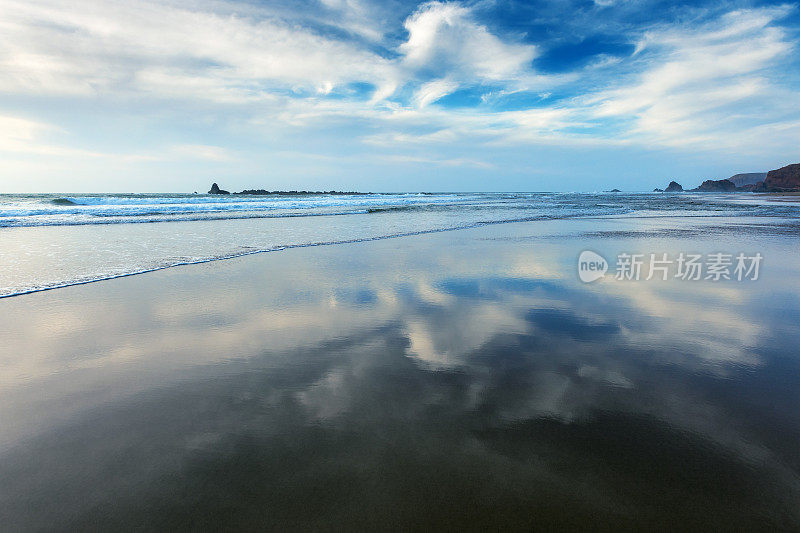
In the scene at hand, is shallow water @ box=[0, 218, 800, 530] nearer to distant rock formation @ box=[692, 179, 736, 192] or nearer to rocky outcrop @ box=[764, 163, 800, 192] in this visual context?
rocky outcrop @ box=[764, 163, 800, 192]

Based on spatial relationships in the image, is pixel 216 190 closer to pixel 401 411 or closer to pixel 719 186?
pixel 401 411

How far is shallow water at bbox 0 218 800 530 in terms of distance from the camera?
2.41 meters

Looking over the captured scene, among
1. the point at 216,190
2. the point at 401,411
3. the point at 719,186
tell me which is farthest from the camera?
the point at 719,186

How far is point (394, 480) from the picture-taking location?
102 inches

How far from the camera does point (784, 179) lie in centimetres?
12925

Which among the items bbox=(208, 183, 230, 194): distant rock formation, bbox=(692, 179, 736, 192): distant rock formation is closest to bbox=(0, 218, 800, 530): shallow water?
bbox=(208, 183, 230, 194): distant rock formation

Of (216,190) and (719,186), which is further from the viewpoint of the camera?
(719,186)

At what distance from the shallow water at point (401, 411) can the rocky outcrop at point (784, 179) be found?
16621 centimetres

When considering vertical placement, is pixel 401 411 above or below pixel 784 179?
below

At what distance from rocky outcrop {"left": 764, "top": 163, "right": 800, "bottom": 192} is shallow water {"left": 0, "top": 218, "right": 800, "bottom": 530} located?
545 feet

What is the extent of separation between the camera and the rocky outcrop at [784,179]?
124 meters

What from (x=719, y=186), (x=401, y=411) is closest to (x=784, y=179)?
(x=719, y=186)

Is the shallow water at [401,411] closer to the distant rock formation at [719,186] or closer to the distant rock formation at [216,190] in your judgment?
the distant rock formation at [216,190]

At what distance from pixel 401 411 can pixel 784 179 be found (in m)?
185
